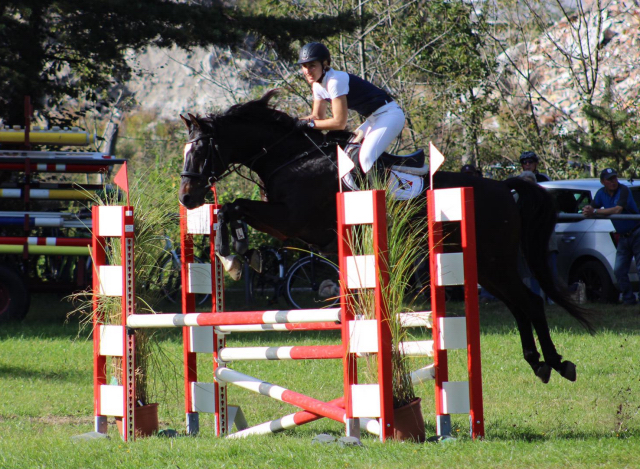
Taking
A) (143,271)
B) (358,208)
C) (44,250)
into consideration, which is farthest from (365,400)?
(44,250)

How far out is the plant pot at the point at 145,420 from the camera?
4383mm

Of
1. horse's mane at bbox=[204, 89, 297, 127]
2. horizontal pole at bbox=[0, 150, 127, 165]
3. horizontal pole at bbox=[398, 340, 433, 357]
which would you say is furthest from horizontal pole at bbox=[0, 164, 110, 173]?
horizontal pole at bbox=[398, 340, 433, 357]

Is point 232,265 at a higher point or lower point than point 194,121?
lower

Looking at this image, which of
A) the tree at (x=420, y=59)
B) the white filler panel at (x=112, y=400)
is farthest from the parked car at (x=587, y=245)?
the white filler panel at (x=112, y=400)

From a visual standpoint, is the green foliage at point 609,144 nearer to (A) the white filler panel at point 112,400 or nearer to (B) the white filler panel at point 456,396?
(B) the white filler panel at point 456,396

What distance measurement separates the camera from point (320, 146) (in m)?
5.31

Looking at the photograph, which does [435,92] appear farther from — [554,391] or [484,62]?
[554,391]

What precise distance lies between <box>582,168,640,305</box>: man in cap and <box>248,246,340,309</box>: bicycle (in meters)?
3.39

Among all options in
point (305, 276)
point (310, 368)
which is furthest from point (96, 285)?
point (305, 276)

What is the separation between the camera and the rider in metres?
5.00

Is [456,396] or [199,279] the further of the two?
[199,279]

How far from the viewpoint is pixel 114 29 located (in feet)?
37.3

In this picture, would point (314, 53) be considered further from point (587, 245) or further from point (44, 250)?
point (587, 245)

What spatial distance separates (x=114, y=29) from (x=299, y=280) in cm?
456
